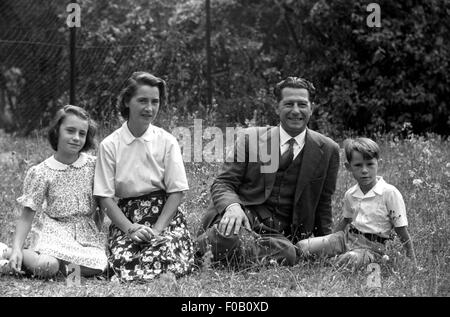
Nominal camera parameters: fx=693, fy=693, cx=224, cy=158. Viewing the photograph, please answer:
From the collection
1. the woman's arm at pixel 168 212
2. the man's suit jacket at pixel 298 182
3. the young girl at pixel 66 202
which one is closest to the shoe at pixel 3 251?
the young girl at pixel 66 202

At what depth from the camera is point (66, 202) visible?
13.0ft

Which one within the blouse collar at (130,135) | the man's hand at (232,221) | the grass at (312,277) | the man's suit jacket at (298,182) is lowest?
the grass at (312,277)

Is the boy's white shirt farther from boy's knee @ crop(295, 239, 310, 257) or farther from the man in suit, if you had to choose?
boy's knee @ crop(295, 239, 310, 257)

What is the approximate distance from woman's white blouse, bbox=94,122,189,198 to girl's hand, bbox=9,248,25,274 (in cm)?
57

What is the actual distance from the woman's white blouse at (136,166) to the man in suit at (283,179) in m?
0.31

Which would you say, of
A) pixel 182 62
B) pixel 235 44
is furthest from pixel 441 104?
pixel 182 62

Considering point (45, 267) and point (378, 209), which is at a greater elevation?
point (378, 209)

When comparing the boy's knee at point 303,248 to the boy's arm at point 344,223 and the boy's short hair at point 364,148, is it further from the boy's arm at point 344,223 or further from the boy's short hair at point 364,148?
the boy's short hair at point 364,148

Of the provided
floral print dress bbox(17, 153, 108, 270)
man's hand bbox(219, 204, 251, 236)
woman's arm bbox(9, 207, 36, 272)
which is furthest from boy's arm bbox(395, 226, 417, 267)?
woman's arm bbox(9, 207, 36, 272)

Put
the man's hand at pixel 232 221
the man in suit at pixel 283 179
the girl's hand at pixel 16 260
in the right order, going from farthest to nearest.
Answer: the man in suit at pixel 283 179
the man's hand at pixel 232 221
the girl's hand at pixel 16 260

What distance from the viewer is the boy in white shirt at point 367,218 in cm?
394

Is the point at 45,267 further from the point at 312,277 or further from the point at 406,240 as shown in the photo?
the point at 406,240

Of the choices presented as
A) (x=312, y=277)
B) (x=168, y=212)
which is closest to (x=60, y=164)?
(x=168, y=212)

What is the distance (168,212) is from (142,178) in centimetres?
25
